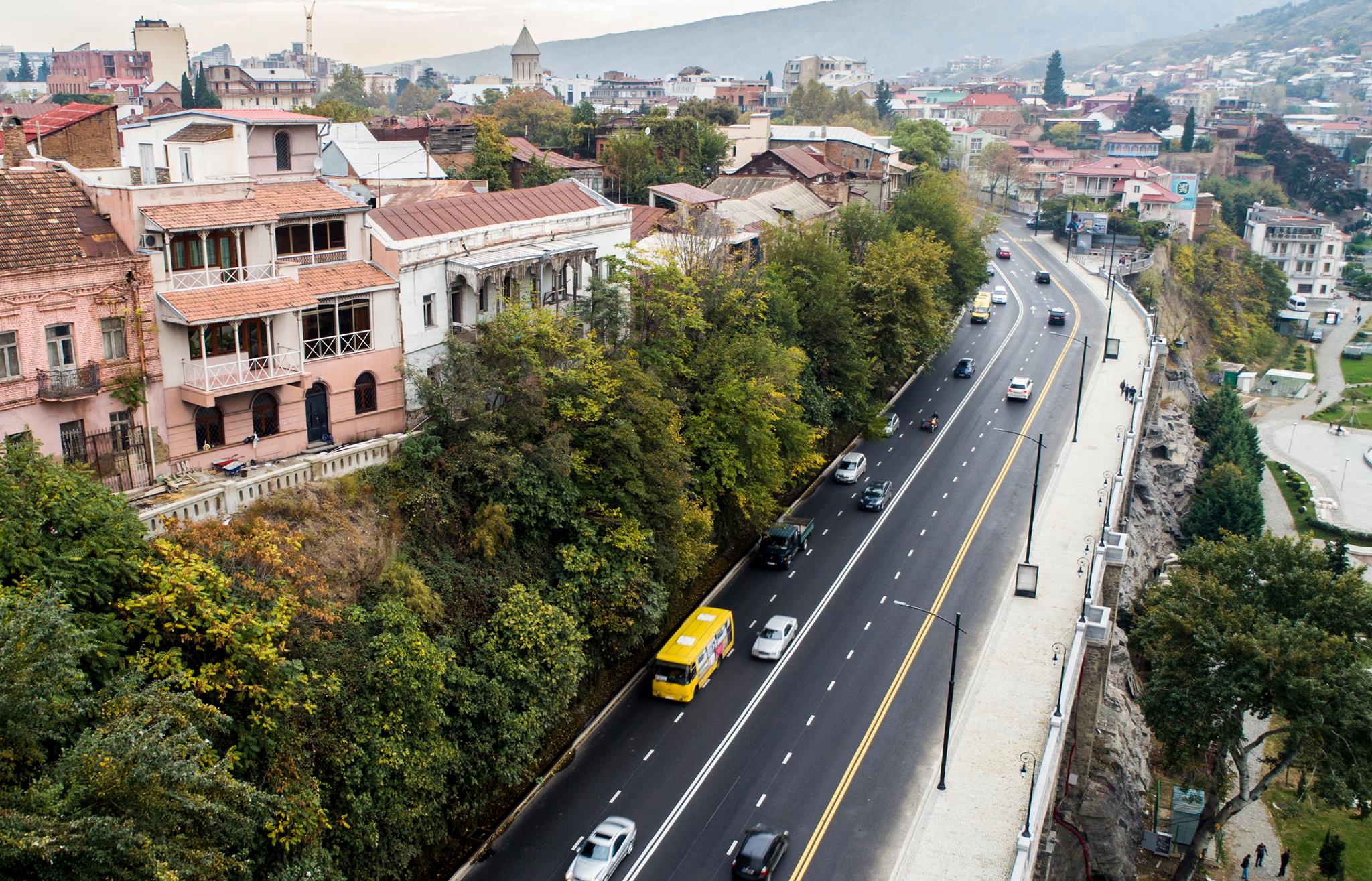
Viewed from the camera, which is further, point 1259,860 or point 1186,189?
point 1186,189

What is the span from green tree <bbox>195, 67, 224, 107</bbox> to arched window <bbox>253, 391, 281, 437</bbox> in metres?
106

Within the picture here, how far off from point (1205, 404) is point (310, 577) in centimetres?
8459

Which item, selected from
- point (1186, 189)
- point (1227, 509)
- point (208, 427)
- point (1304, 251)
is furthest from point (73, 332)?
point (1304, 251)

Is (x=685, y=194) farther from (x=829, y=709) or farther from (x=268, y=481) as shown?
(x=268, y=481)

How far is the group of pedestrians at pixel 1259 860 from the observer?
5053 centimetres

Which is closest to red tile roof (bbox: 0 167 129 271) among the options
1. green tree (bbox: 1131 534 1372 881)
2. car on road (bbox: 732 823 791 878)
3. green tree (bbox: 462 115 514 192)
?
car on road (bbox: 732 823 791 878)

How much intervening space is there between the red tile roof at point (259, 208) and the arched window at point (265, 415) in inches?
233

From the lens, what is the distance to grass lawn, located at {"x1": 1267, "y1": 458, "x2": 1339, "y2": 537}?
307 feet

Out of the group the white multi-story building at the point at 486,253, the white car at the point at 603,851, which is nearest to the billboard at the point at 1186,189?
the white multi-story building at the point at 486,253

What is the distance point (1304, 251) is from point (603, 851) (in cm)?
17373

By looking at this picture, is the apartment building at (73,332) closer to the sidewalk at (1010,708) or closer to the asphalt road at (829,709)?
the asphalt road at (829,709)

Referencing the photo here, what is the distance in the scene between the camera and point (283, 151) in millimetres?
48500

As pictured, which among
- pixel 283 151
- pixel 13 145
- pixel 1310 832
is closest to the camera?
pixel 13 145

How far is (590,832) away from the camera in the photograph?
37344mm
